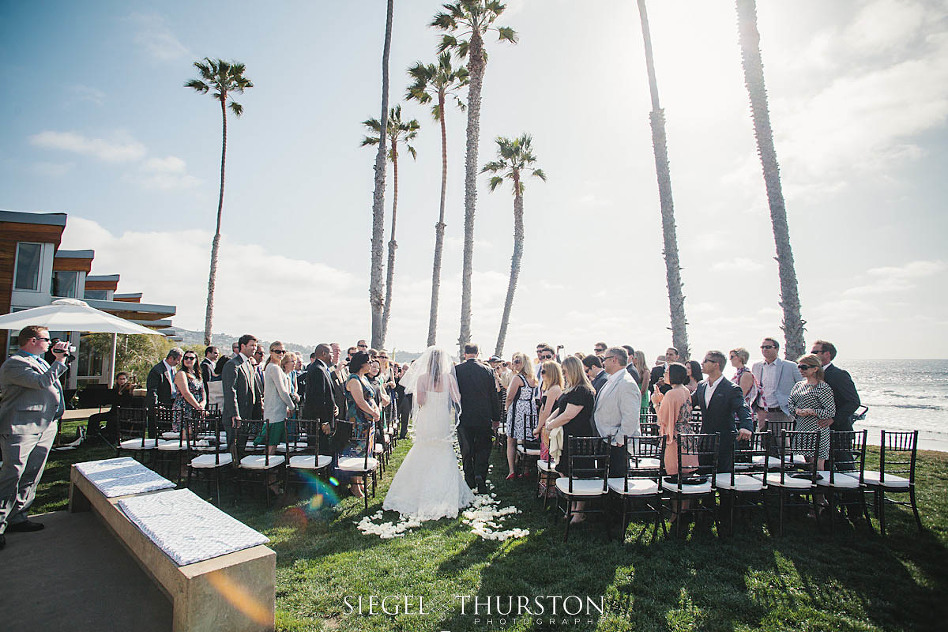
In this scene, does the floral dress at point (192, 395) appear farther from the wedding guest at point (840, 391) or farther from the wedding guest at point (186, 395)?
the wedding guest at point (840, 391)

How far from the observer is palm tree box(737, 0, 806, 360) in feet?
34.5

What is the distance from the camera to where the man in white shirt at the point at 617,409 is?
231 inches

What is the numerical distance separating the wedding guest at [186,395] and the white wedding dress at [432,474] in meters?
3.72

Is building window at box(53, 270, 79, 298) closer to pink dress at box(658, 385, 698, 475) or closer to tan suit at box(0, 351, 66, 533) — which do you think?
tan suit at box(0, 351, 66, 533)

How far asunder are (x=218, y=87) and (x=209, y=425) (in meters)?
22.5

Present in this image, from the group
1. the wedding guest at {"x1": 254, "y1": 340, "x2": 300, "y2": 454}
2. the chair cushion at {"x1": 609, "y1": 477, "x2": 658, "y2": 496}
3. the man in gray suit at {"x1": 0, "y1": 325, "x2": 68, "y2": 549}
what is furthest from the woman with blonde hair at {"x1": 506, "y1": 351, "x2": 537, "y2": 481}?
the man in gray suit at {"x1": 0, "y1": 325, "x2": 68, "y2": 549}

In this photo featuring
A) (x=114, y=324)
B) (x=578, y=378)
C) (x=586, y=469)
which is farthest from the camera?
(x=114, y=324)

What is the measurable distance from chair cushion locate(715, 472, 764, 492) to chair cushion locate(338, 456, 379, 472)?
471 cm

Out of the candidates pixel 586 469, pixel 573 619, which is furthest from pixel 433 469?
pixel 573 619

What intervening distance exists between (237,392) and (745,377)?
9.16 meters

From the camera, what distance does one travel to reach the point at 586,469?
5.59 metres

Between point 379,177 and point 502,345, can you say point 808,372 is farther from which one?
point 502,345

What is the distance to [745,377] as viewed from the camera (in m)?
8.41

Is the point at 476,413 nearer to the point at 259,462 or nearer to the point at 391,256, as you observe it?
the point at 259,462
